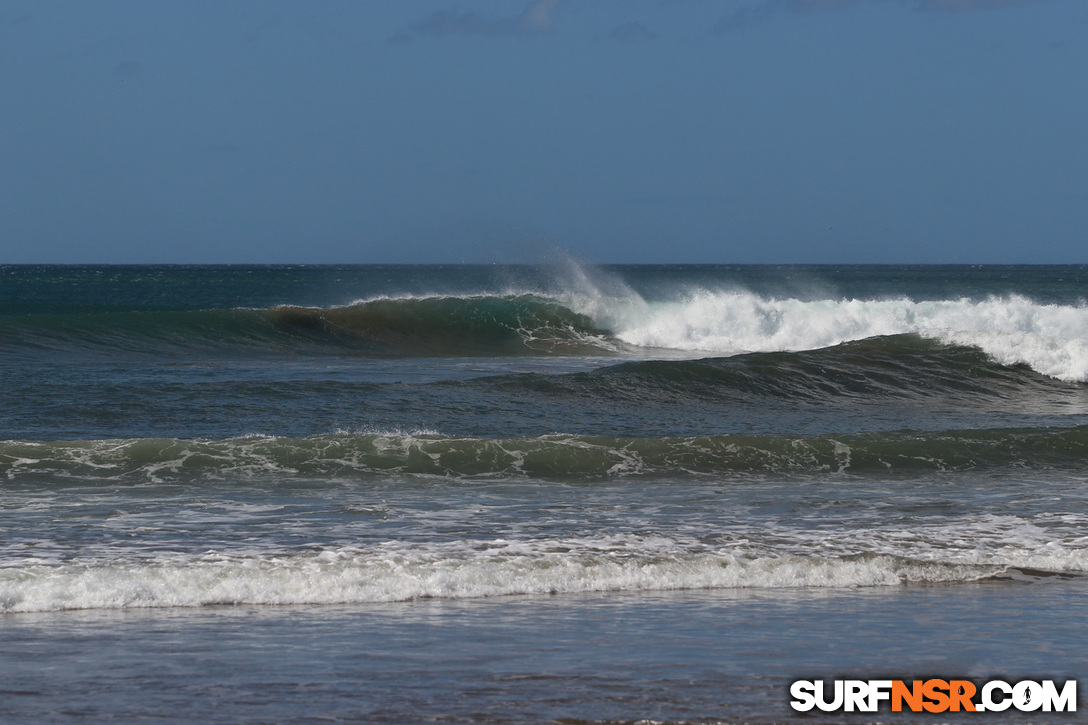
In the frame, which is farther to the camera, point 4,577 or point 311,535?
point 311,535

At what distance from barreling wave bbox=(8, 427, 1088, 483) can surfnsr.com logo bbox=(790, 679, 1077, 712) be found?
5961 mm

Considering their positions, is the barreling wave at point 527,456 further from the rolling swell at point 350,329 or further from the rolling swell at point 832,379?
the rolling swell at point 350,329

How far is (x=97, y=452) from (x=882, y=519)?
7104 millimetres

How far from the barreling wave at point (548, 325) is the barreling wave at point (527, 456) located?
37.0 feet

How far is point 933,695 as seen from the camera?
4660mm

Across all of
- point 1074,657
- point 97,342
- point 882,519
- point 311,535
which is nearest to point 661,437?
point 882,519

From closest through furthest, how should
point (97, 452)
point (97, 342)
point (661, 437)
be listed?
point (97, 452), point (661, 437), point (97, 342)

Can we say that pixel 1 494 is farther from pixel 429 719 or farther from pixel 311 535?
pixel 429 719

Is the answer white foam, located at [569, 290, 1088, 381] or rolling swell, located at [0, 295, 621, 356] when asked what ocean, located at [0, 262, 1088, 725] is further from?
white foam, located at [569, 290, 1088, 381]

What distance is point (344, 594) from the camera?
6.48 m

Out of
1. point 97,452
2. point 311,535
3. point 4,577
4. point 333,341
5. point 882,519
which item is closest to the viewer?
point 4,577

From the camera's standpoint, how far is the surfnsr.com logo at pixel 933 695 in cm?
452

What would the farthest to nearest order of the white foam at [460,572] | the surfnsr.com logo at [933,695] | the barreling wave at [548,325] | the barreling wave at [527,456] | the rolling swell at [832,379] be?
the barreling wave at [548,325]
the rolling swell at [832,379]
the barreling wave at [527,456]
the white foam at [460,572]
the surfnsr.com logo at [933,695]

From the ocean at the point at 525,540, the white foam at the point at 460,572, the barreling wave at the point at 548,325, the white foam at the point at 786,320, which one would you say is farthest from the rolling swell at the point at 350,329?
the white foam at the point at 460,572
